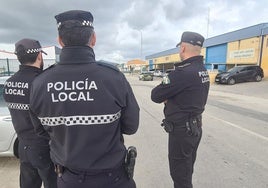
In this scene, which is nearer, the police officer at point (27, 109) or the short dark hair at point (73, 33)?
the short dark hair at point (73, 33)

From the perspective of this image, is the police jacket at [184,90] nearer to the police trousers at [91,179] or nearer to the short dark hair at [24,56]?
the police trousers at [91,179]

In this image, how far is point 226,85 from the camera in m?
23.5

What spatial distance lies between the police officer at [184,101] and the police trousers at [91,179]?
1197 millimetres

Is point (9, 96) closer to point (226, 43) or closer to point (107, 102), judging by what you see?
point (107, 102)

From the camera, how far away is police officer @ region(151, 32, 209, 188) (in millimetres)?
2729

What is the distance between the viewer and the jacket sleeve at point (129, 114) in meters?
1.76

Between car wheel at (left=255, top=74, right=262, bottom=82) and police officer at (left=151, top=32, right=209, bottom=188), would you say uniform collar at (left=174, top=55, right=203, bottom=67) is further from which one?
car wheel at (left=255, top=74, right=262, bottom=82)

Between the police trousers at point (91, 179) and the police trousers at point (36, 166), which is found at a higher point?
the police trousers at point (91, 179)

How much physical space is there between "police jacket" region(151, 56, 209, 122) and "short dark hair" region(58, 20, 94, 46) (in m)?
1.30

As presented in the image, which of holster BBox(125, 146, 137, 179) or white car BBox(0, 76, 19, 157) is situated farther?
white car BBox(0, 76, 19, 157)

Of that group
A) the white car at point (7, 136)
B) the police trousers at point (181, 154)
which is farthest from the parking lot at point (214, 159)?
the police trousers at point (181, 154)

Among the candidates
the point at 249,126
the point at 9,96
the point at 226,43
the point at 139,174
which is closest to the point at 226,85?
the point at 226,43

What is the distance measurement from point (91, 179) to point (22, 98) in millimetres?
1177

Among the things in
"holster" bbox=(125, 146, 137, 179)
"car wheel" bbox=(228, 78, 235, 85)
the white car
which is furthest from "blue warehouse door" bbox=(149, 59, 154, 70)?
"holster" bbox=(125, 146, 137, 179)
